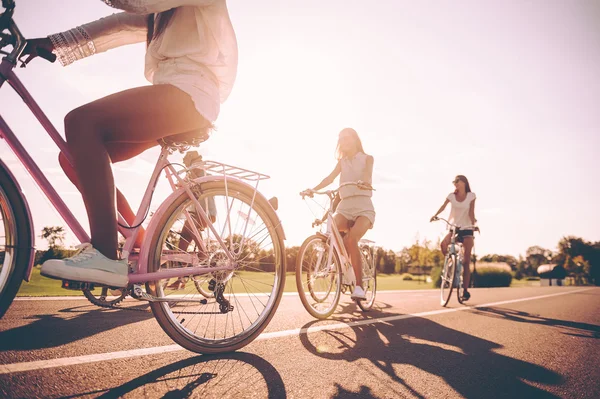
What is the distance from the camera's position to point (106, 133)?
6.23ft

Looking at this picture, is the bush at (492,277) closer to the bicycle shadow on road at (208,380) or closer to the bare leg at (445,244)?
the bare leg at (445,244)

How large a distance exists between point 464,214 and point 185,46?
23.2ft

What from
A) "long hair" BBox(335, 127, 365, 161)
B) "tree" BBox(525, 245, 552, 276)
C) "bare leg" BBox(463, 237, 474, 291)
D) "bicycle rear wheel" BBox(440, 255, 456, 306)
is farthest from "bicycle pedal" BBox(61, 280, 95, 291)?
"tree" BBox(525, 245, 552, 276)

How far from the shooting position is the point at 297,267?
3.87 m

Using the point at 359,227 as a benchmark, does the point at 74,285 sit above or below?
below

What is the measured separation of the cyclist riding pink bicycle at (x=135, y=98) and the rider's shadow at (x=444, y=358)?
1625mm

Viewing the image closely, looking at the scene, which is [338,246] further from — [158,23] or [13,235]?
[13,235]

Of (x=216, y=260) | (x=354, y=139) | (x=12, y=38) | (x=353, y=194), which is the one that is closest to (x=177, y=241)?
(x=216, y=260)

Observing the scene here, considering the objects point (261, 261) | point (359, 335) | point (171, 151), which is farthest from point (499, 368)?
point (171, 151)

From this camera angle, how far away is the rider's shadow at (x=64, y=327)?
2045 millimetres

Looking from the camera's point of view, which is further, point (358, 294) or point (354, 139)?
point (354, 139)

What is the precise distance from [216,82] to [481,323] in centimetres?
426

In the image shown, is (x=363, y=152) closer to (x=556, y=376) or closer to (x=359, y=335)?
(x=359, y=335)

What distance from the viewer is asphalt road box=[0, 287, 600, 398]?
61.3 inches
